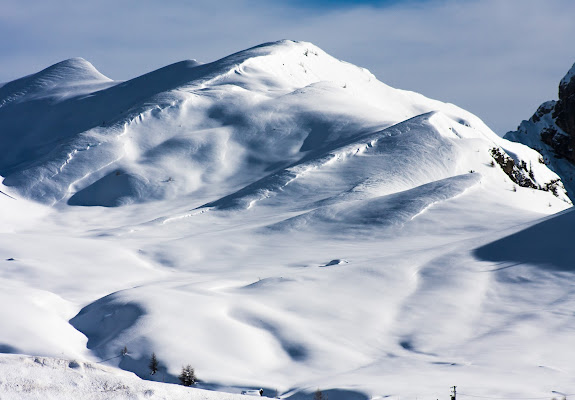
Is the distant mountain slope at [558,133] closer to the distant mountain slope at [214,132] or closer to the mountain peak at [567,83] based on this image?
the mountain peak at [567,83]

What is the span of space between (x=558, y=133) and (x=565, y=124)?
2.93ft

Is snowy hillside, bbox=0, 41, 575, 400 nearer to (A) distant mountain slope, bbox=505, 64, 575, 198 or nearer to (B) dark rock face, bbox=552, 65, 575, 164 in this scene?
(A) distant mountain slope, bbox=505, 64, 575, 198

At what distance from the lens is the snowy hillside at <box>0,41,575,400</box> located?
34.0 ft

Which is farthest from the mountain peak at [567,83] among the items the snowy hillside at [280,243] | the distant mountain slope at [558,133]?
the snowy hillside at [280,243]

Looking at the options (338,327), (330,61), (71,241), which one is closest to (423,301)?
(338,327)

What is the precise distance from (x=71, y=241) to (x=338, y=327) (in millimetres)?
7487

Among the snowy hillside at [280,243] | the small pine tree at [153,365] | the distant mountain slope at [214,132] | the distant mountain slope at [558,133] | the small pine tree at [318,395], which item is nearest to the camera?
→ the small pine tree at [318,395]

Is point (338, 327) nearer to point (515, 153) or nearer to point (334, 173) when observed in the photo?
point (334, 173)

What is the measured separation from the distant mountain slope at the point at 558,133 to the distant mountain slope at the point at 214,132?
24.1 m

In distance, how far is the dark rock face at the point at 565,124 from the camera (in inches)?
2328

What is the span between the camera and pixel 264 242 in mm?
17406

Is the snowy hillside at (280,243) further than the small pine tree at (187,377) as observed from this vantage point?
Yes

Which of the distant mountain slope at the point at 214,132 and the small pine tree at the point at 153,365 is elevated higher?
the distant mountain slope at the point at 214,132

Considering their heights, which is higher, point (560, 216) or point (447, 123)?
point (447, 123)
